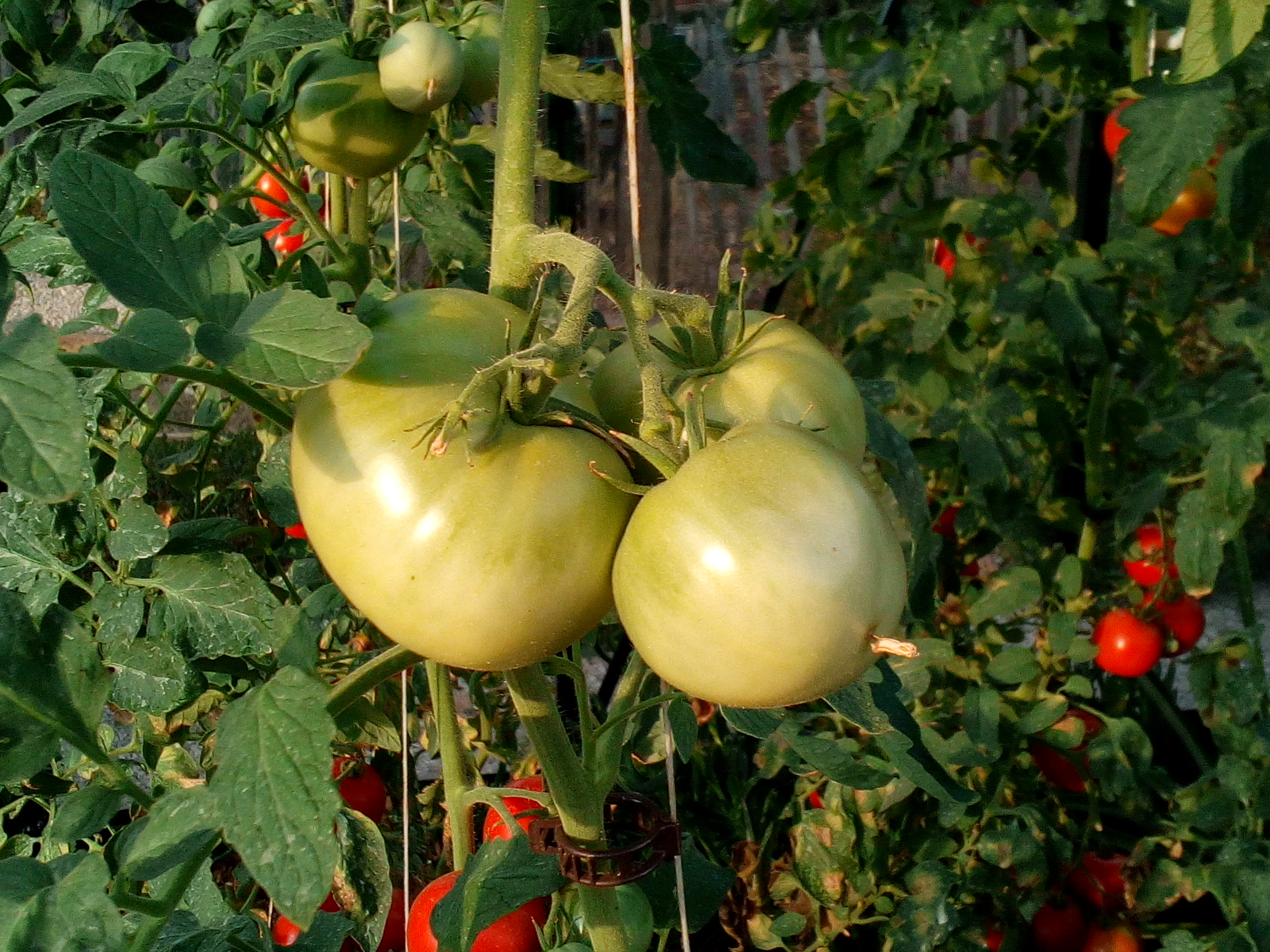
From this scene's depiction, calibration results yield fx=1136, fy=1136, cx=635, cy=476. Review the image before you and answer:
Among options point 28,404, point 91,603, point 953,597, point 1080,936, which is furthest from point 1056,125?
point 28,404

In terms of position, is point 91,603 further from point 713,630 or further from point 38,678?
point 713,630

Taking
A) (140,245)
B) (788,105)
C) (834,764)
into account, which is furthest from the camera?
(788,105)

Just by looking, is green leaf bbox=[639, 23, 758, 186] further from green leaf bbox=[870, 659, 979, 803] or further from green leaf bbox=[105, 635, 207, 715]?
green leaf bbox=[105, 635, 207, 715]

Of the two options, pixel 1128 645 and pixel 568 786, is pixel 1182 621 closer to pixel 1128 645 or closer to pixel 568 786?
pixel 1128 645

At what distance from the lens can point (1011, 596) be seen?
1.42 m

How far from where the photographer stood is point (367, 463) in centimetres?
45


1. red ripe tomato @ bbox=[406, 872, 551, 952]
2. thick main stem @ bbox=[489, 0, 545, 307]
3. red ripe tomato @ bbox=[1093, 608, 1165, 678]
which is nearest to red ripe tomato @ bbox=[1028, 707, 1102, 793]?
red ripe tomato @ bbox=[1093, 608, 1165, 678]

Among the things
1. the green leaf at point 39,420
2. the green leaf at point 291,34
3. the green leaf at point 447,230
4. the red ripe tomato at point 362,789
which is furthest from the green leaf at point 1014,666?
the green leaf at point 39,420

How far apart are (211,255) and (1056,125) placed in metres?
1.22

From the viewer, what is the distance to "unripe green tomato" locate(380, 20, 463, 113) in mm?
701

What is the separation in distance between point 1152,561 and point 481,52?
1.17 meters

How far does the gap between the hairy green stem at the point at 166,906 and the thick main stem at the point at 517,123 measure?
306mm

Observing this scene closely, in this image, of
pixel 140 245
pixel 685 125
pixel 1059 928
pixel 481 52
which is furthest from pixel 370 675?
pixel 1059 928

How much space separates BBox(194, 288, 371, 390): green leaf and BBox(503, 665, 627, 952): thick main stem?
0.22 m
